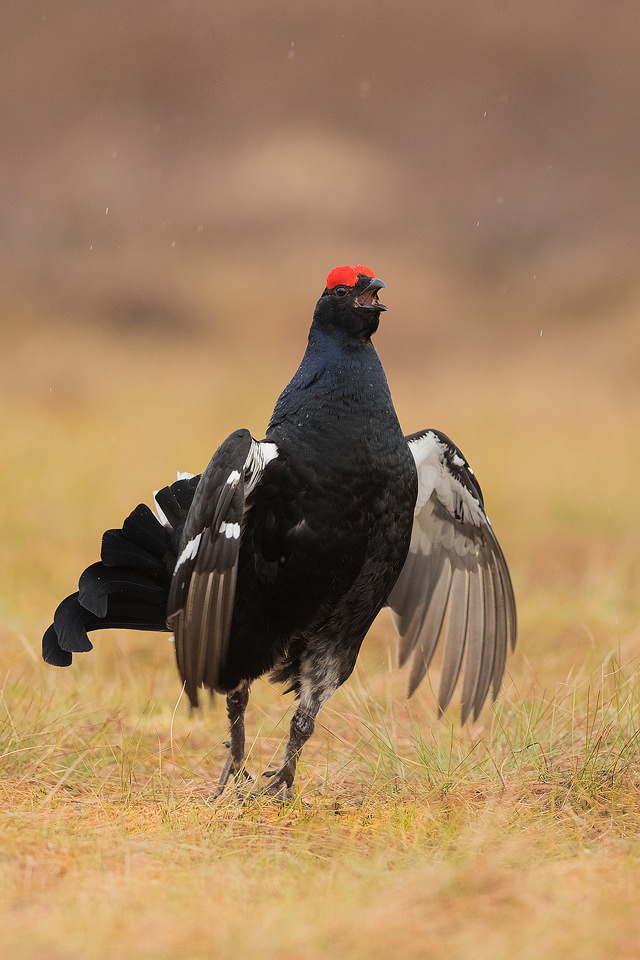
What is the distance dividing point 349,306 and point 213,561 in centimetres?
119

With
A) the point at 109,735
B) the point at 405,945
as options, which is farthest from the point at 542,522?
the point at 405,945

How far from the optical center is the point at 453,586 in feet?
15.7

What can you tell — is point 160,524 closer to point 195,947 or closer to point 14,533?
point 195,947

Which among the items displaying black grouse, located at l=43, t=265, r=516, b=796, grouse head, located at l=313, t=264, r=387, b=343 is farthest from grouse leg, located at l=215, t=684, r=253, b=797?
grouse head, located at l=313, t=264, r=387, b=343

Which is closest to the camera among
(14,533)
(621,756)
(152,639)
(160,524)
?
(621,756)

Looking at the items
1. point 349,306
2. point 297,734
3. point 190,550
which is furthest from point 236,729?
point 349,306

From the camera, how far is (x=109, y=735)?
4.65 metres

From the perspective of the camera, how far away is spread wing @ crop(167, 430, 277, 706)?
352cm

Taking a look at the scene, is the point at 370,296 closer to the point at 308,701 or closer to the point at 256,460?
the point at 256,460

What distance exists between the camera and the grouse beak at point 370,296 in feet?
13.1

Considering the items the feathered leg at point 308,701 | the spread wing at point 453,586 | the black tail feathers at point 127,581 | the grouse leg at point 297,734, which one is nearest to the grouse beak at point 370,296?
the spread wing at point 453,586

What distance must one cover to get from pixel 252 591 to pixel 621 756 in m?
1.55

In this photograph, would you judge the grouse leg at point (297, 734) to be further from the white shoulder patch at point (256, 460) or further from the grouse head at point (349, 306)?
the grouse head at point (349, 306)

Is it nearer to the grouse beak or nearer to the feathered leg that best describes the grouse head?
the grouse beak
